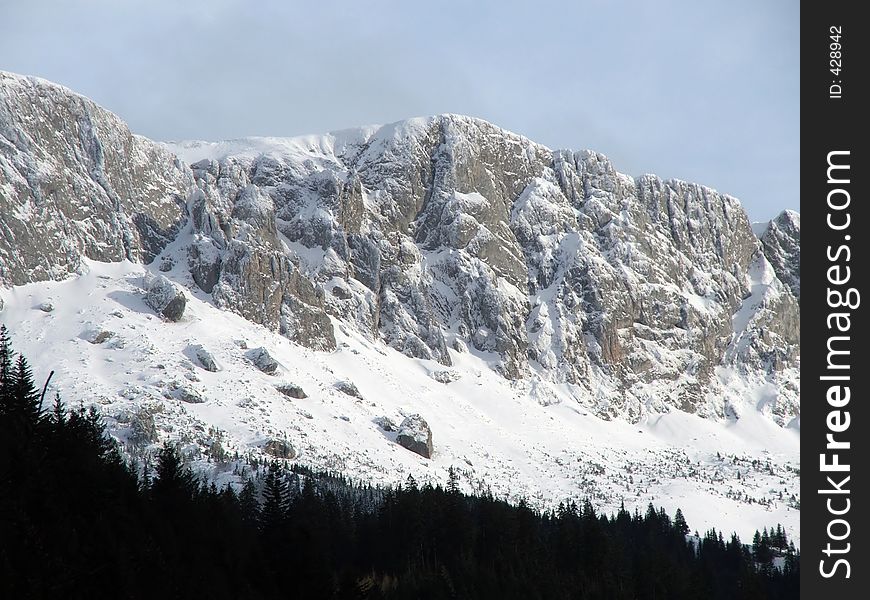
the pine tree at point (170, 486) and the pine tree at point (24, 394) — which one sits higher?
the pine tree at point (24, 394)

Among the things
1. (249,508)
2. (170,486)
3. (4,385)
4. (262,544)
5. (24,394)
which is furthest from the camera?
(249,508)

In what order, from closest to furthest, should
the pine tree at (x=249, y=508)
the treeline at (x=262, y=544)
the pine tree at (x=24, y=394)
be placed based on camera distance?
the treeline at (x=262, y=544) < the pine tree at (x=24, y=394) < the pine tree at (x=249, y=508)

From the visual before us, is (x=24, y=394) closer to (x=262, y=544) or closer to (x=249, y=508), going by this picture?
(x=262, y=544)

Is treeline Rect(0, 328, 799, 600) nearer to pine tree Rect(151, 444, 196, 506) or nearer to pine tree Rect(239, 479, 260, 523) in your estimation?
pine tree Rect(151, 444, 196, 506)

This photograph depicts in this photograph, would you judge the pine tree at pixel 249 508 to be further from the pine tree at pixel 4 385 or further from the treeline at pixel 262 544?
the pine tree at pixel 4 385

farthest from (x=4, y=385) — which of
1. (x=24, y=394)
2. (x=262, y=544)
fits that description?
(x=262, y=544)

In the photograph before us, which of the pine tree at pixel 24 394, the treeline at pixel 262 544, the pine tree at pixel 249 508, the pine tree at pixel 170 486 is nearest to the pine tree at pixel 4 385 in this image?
the treeline at pixel 262 544

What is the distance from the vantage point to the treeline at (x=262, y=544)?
43219 millimetres

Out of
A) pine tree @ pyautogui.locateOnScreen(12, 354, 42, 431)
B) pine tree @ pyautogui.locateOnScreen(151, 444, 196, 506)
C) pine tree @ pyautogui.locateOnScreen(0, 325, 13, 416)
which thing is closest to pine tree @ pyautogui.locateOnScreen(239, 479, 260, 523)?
pine tree @ pyautogui.locateOnScreen(151, 444, 196, 506)

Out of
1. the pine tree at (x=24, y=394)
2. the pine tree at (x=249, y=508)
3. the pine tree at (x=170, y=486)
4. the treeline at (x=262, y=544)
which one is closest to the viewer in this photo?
the treeline at (x=262, y=544)

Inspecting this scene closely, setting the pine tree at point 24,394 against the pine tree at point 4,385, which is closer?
the pine tree at point 24,394

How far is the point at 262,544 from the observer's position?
84125 millimetres
